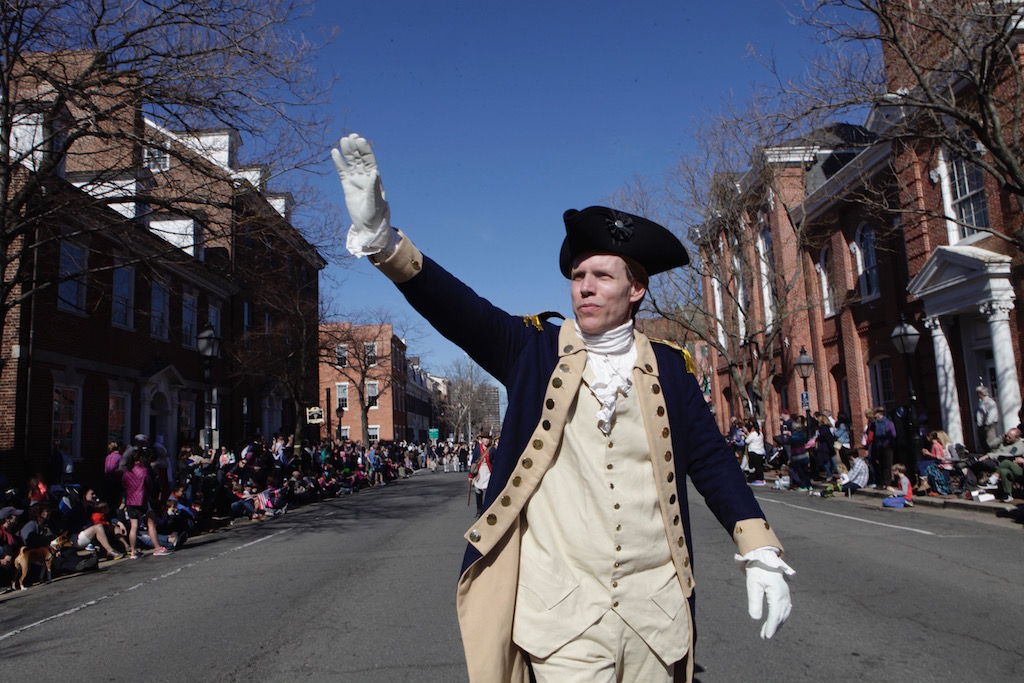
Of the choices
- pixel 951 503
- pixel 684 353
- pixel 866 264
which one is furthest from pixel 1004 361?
pixel 684 353

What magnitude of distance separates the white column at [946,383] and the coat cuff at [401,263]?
65.2ft

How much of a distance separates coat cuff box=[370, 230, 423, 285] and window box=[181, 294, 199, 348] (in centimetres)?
2490

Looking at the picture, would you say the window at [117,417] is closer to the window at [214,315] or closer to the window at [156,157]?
the window at [214,315]

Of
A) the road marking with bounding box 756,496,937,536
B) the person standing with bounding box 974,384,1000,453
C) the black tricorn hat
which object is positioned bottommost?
the road marking with bounding box 756,496,937,536

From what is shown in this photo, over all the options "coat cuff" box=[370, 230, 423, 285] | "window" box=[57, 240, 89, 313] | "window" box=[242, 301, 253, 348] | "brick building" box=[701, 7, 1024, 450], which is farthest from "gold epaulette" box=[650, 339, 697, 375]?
"window" box=[242, 301, 253, 348]

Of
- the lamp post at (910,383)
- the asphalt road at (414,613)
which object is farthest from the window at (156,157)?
the lamp post at (910,383)

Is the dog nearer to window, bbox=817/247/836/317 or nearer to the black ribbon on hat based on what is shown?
the black ribbon on hat

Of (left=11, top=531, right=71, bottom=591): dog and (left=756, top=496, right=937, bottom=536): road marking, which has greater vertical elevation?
(left=11, top=531, right=71, bottom=591): dog

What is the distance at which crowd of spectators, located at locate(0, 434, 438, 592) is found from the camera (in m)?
9.95

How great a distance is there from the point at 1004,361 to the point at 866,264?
843cm

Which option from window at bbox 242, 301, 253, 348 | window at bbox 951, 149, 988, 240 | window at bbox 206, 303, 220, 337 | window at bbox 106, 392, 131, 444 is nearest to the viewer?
window at bbox 951, 149, 988, 240

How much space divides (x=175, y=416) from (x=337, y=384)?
38.8 meters

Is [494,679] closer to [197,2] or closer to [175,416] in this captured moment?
[197,2]

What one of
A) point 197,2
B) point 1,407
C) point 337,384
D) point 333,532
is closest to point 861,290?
point 333,532
